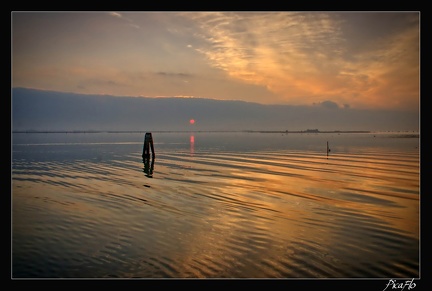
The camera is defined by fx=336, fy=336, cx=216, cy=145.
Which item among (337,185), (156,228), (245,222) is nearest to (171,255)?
(156,228)

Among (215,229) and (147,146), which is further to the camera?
(147,146)

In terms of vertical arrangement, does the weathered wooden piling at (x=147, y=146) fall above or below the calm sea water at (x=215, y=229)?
above

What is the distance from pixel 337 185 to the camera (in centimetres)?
2195

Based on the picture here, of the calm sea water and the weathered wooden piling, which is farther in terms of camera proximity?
the weathered wooden piling

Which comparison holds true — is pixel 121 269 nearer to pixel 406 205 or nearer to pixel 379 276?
pixel 379 276

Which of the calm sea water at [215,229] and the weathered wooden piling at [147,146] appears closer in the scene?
the calm sea water at [215,229]

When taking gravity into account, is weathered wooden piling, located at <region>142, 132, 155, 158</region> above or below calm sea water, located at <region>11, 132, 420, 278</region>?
above

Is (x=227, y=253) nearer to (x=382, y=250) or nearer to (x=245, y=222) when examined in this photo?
(x=245, y=222)

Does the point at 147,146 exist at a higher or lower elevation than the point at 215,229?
higher

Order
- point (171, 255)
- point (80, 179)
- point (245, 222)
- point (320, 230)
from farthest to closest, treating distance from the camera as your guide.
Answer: point (80, 179) → point (245, 222) → point (320, 230) → point (171, 255)
